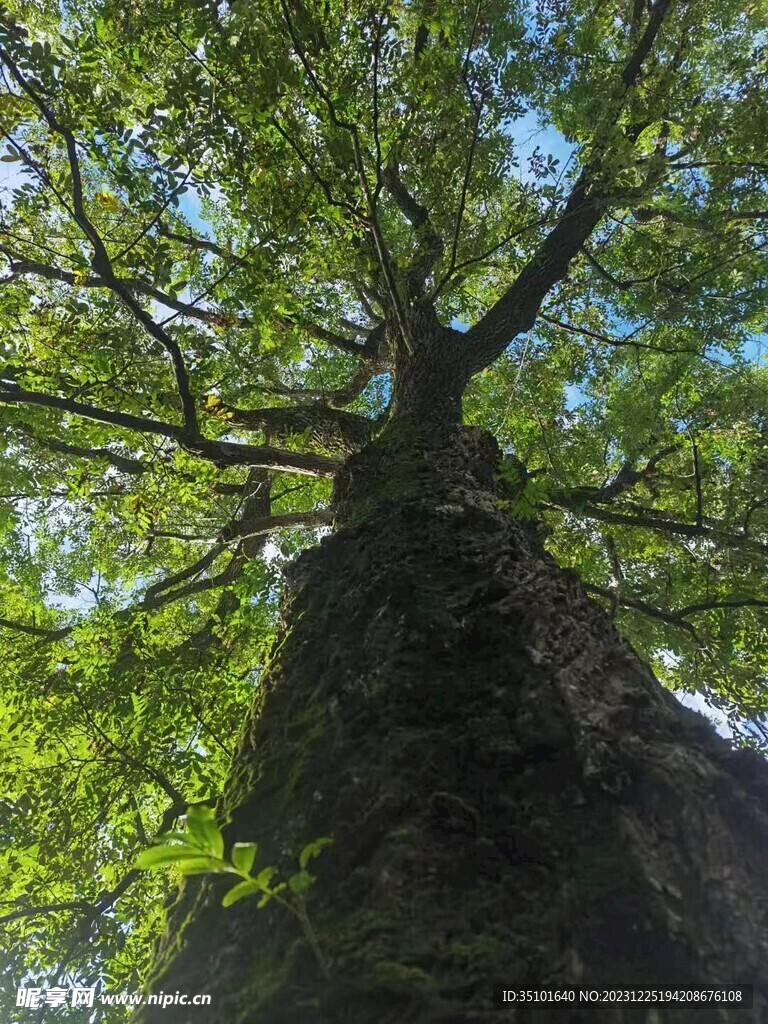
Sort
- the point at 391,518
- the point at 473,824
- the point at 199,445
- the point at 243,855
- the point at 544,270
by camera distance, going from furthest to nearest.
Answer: the point at 544,270 → the point at 199,445 → the point at 391,518 → the point at 473,824 → the point at 243,855

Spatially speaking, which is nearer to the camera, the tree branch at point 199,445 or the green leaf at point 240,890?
the green leaf at point 240,890

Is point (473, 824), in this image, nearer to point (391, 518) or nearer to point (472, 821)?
point (472, 821)

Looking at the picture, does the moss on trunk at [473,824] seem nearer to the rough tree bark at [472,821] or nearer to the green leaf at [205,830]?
the rough tree bark at [472,821]

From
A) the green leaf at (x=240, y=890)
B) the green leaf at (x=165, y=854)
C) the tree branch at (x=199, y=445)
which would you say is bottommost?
the green leaf at (x=240, y=890)

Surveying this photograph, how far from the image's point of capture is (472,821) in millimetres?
1216

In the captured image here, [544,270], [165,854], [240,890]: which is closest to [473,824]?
[240,890]

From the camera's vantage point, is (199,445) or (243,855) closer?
(243,855)

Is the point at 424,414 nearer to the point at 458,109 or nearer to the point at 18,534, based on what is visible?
the point at 458,109

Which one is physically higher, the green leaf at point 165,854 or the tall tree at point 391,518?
Answer: the tall tree at point 391,518

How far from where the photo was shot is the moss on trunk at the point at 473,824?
38.3 inches

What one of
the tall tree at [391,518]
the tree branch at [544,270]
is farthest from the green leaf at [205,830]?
the tree branch at [544,270]

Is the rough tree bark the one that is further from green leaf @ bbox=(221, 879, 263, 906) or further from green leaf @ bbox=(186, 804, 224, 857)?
green leaf @ bbox=(186, 804, 224, 857)

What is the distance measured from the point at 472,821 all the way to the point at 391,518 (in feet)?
4.69

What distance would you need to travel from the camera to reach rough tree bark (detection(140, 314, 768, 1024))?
3.19 ft
